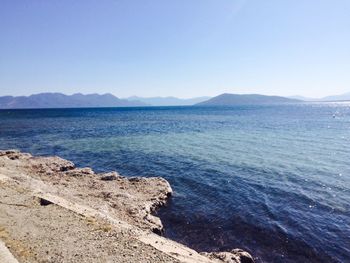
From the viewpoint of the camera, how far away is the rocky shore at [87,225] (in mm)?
10867

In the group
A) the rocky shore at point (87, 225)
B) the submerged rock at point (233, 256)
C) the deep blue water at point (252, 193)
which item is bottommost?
the deep blue water at point (252, 193)

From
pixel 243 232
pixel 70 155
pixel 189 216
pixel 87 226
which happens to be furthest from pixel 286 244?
pixel 70 155

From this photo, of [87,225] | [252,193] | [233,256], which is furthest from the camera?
[252,193]

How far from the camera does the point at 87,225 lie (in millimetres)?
13219

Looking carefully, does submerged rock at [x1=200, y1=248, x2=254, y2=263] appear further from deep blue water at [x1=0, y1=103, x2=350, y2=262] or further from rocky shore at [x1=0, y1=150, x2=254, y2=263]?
deep blue water at [x1=0, y1=103, x2=350, y2=262]

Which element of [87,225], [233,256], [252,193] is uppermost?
[87,225]

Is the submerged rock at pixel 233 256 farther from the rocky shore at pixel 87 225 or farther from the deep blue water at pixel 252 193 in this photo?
A: the deep blue water at pixel 252 193

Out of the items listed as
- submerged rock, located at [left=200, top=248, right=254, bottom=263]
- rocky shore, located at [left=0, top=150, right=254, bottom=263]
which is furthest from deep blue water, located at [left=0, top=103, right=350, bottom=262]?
rocky shore, located at [left=0, top=150, right=254, bottom=263]

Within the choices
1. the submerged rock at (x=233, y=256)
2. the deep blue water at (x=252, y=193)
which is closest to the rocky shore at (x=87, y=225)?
the submerged rock at (x=233, y=256)

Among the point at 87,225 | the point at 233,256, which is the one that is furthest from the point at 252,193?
the point at 87,225

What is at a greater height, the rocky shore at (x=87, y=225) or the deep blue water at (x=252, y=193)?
the rocky shore at (x=87, y=225)

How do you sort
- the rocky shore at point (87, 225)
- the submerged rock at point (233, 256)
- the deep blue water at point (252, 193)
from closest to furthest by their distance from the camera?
the rocky shore at point (87, 225)
the submerged rock at point (233, 256)
the deep blue water at point (252, 193)

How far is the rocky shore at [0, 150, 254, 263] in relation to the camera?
35.7 feet

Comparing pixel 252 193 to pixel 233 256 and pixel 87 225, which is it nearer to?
pixel 233 256
